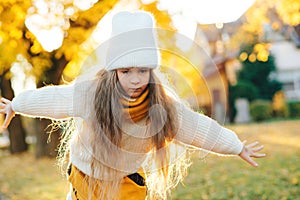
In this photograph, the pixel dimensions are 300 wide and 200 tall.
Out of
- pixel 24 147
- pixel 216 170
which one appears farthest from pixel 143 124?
pixel 24 147

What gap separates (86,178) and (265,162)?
21.2 feet

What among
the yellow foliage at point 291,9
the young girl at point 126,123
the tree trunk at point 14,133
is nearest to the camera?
the young girl at point 126,123

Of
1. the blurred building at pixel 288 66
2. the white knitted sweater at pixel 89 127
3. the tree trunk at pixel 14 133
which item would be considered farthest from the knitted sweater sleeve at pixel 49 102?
the blurred building at pixel 288 66

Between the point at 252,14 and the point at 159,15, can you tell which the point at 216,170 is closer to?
the point at 159,15

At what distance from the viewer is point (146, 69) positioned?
2.73m

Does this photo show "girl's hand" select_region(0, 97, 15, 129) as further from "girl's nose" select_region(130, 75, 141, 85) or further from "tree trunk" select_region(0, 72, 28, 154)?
"tree trunk" select_region(0, 72, 28, 154)

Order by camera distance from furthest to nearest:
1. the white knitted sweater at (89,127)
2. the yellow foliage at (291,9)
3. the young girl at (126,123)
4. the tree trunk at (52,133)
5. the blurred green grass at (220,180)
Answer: the tree trunk at (52,133) < the yellow foliage at (291,9) < the blurred green grass at (220,180) < the white knitted sweater at (89,127) < the young girl at (126,123)

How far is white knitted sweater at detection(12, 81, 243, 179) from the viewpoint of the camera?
2912mm

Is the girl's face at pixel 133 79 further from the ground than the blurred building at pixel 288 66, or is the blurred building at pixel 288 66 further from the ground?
the girl's face at pixel 133 79

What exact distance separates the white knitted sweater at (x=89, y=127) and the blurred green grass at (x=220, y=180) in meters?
0.99

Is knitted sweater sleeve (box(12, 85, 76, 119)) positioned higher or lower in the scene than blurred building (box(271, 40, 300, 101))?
higher

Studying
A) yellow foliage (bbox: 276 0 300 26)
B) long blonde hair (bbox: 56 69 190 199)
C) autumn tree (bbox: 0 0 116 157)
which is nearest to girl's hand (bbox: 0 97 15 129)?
long blonde hair (bbox: 56 69 190 199)

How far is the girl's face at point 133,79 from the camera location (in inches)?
106

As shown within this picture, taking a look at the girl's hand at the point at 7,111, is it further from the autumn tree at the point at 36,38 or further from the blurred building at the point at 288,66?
the blurred building at the point at 288,66
